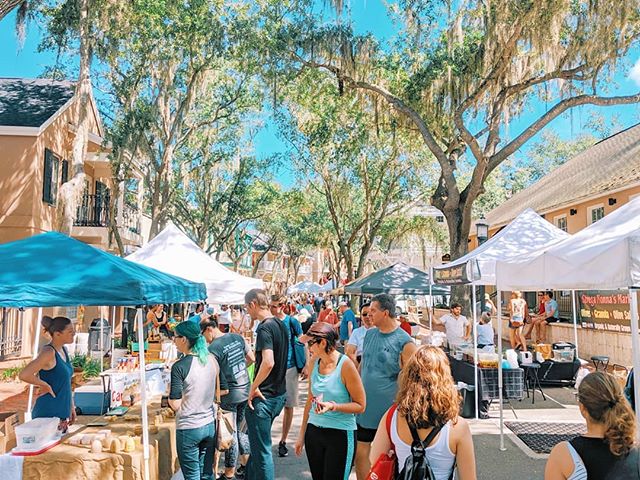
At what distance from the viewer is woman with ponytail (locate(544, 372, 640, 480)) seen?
283 centimetres

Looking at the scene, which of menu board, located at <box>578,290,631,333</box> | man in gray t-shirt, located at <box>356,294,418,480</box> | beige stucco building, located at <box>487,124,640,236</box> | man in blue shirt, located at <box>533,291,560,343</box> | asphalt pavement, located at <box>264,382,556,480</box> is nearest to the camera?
man in gray t-shirt, located at <box>356,294,418,480</box>

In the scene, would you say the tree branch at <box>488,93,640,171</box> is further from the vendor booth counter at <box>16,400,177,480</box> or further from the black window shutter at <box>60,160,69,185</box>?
the black window shutter at <box>60,160,69,185</box>

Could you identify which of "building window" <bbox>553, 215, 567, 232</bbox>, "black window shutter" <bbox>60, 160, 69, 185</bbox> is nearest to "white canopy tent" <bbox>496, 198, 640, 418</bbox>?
"black window shutter" <bbox>60, 160, 69, 185</bbox>

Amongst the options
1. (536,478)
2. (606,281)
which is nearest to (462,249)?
(536,478)

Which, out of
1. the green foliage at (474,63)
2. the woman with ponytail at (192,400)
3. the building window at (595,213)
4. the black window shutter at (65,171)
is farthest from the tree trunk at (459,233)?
the black window shutter at (65,171)

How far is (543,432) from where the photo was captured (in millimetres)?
8383

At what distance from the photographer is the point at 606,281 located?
4.78m

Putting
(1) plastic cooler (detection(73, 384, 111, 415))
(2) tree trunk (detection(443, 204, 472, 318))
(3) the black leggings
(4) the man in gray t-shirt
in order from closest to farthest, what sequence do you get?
(3) the black leggings
(4) the man in gray t-shirt
(1) plastic cooler (detection(73, 384, 111, 415))
(2) tree trunk (detection(443, 204, 472, 318))

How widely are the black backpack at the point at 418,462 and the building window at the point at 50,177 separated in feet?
61.5

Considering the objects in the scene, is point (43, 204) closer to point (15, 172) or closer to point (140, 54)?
point (15, 172)

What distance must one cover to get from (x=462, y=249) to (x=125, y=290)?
428 inches

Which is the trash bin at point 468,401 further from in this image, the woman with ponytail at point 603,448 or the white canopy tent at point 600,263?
the woman with ponytail at point 603,448

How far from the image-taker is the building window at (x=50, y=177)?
18.9 metres

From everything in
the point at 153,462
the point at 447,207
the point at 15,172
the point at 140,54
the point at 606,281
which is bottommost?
the point at 153,462
